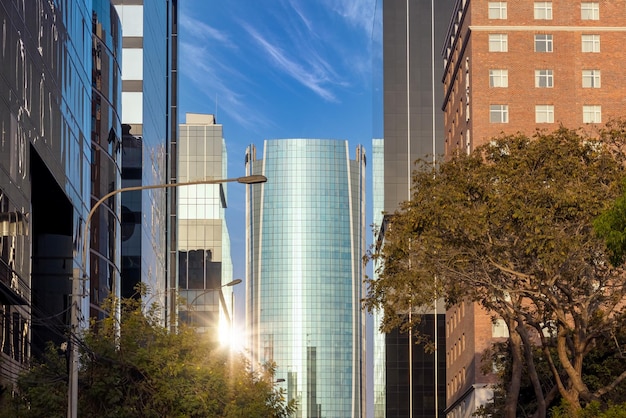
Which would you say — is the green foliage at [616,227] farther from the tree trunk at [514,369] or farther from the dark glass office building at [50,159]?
the tree trunk at [514,369]

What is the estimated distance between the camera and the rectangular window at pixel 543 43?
114 metres

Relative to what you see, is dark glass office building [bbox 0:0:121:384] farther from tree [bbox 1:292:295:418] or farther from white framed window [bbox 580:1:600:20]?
white framed window [bbox 580:1:600:20]

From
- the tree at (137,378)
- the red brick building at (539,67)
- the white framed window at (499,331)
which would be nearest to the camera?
the tree at (137,378)

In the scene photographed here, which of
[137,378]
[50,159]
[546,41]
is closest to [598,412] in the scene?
[137,378]

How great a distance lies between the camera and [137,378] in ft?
132

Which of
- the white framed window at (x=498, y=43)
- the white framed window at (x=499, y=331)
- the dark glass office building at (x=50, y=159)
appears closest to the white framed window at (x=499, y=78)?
the white framed window at (x=498, y=43)

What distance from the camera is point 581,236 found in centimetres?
4409

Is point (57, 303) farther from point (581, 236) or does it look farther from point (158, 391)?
point (581, 236)

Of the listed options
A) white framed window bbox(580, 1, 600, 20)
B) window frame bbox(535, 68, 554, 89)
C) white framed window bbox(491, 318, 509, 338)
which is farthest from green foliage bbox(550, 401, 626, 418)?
white framed window bbox(580, 1, 600, 20)

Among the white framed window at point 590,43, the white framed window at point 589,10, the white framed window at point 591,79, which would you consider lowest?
the white framed window at point 591,79

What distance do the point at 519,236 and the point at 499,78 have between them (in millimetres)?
70021

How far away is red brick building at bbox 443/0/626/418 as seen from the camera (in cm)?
11219

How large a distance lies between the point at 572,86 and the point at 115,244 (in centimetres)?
5225

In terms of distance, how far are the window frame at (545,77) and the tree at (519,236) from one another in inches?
2604
